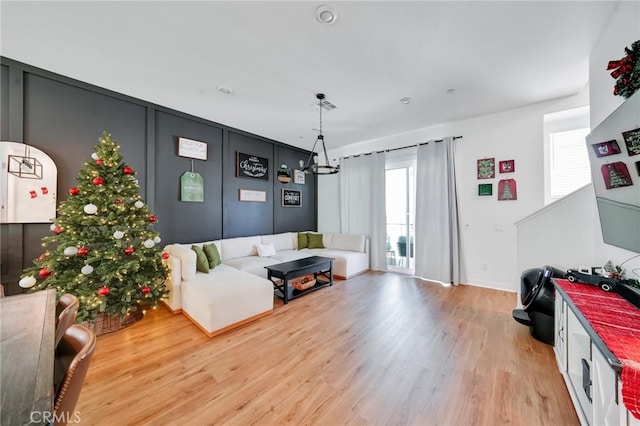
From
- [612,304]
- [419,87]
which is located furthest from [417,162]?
[612,304]

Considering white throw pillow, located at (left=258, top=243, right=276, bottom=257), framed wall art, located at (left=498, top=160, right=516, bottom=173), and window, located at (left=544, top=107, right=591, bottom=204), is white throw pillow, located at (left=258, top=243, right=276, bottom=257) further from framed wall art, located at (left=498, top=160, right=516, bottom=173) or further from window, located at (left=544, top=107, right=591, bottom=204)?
window, located at (left=544, top=107, right=591, bottom=204)

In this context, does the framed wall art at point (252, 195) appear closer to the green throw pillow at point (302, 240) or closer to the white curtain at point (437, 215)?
the green throw pillow at point (302, 240)

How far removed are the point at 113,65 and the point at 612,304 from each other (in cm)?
488

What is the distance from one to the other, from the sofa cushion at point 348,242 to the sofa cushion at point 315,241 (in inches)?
11.9

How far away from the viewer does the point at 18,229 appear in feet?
8.30

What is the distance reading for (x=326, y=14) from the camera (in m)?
A: 1.88

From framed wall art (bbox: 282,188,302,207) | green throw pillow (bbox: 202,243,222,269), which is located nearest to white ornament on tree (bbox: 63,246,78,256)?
green throw pillow (bbox: 202,243,222,269)

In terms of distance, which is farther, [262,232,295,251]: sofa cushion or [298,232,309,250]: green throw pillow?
[298,232,309,250]: green throw pillow

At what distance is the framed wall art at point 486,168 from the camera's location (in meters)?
3.89

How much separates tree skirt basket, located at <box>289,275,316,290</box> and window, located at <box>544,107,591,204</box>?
3.83 meters

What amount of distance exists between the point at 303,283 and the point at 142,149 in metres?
3.18

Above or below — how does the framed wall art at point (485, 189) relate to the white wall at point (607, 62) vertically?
below

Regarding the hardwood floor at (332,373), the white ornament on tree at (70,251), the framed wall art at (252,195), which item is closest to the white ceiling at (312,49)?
the framed wall art at (252,195)

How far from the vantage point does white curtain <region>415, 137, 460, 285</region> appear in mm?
4160
